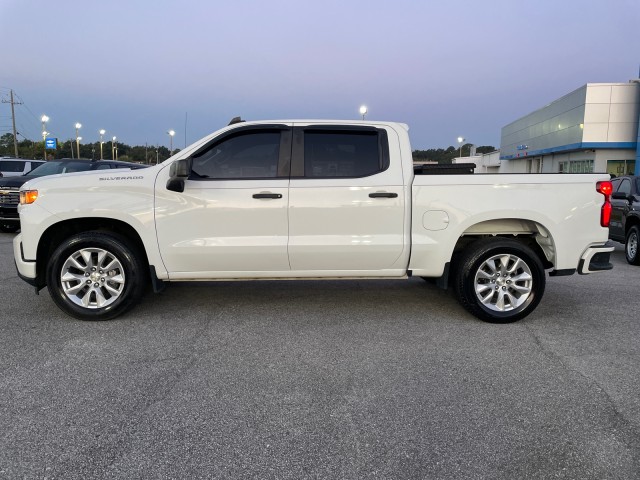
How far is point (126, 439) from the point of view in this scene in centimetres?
287

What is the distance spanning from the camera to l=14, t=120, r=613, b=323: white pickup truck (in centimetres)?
492

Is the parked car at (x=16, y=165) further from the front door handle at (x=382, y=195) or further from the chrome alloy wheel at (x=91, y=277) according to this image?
the front door handle at (x=382, y=195)

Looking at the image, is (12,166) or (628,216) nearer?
(628,216)

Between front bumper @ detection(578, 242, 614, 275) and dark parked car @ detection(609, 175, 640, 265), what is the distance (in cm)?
480

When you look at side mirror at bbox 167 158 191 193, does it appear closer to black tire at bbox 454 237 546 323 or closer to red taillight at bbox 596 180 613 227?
black tire at bbox 454 237 546 323

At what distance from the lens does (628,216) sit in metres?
9.62

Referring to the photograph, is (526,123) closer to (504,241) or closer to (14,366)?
(504,241)

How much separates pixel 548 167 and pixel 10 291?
133 feet

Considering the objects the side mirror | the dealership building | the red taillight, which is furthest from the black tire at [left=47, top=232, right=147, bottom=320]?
the dealership building

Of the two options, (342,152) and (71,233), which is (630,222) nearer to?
(342,152)

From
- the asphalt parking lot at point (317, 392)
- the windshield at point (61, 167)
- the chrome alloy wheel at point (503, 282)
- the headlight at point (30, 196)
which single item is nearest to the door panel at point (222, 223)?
the asphalt parking lot at point (317, 392)

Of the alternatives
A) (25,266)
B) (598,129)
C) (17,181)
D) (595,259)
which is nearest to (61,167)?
(17,181)

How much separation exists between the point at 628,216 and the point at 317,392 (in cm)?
868

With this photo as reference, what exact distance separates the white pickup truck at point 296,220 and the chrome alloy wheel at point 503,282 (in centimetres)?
1
